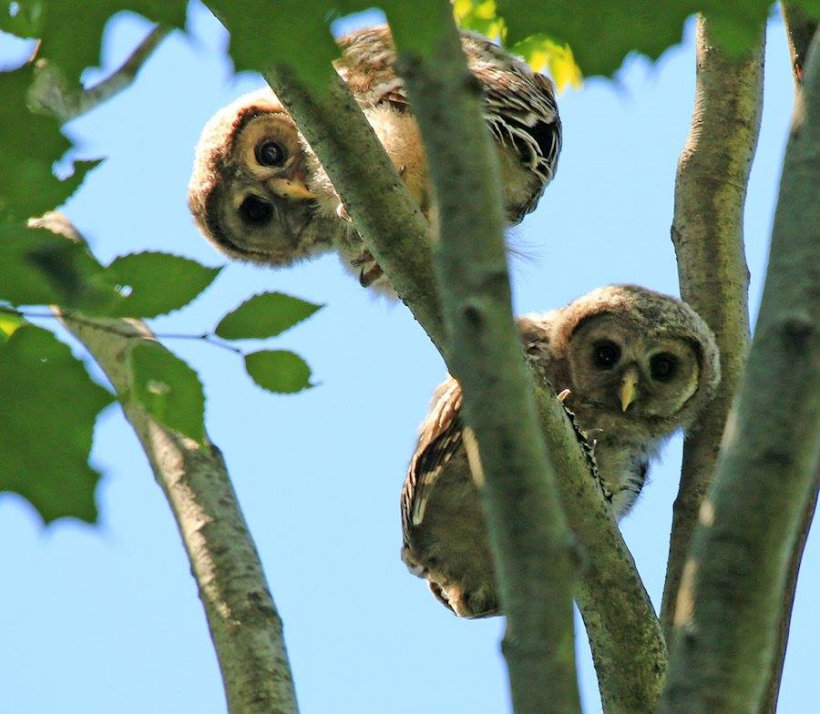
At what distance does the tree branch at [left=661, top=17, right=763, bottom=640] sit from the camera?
14.6ft

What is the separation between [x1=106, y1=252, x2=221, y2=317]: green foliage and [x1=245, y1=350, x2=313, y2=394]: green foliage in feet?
0.97

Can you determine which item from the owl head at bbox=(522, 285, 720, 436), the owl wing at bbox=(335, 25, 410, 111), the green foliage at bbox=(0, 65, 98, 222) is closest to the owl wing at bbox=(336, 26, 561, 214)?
the owl wing at bbox=(335, 25, 410, 111)

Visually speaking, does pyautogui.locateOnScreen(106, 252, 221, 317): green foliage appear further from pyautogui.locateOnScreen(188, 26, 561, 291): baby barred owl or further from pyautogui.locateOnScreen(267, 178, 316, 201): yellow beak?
pyautogui.locateOnScreen(267, 178, 316, 201): yellow beak

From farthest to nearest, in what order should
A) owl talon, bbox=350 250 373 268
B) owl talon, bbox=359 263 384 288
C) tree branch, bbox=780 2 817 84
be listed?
owl talon, bbox=350 250 373 268 → owl talon, bbox=359 263 384 288 → tree branch, bbox=780 2 817 84

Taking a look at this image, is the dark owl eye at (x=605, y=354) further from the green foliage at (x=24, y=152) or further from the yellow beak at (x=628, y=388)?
the green foliage at (x=24, y=152)

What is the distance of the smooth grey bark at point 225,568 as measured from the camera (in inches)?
125

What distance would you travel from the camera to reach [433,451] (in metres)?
4.95

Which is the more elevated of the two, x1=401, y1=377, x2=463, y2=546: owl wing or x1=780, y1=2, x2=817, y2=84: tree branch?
x1=780, y1=2, x2=817, y2=84: tree branch

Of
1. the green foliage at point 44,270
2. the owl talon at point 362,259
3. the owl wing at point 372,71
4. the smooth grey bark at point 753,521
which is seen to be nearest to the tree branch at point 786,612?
the smooth grey bark at point 753,521

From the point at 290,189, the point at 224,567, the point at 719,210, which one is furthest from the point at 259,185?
the point at 224,567

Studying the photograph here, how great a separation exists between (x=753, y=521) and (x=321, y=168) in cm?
474

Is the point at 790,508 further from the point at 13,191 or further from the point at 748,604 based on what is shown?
the point at 13,191

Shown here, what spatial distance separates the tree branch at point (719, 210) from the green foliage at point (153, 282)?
93.0 inches

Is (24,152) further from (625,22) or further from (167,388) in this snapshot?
(625,22)
